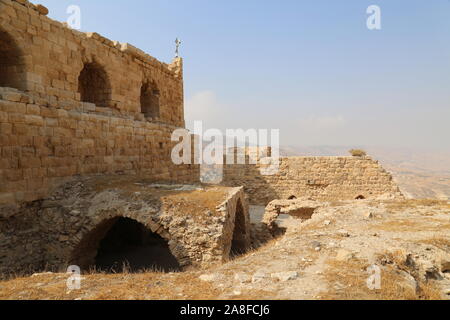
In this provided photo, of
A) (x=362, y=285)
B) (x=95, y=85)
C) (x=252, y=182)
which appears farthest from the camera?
(x=252, y=182)

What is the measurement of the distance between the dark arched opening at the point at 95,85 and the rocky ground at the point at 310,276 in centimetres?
690

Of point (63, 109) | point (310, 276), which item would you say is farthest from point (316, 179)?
point (310, 276)

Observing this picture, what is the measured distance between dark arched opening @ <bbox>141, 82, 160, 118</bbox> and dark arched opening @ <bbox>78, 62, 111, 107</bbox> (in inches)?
116

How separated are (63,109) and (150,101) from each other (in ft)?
19.4

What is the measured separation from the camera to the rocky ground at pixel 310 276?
12.4ft

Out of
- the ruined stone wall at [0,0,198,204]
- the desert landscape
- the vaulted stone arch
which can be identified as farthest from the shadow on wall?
the ruined stone wall at [0,0,198,204]

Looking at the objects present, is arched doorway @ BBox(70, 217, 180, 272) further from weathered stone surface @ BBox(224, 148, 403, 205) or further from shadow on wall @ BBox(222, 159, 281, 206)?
weathered stone surface @ BBox(224, 148, 403, 205)

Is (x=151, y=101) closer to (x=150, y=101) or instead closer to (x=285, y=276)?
(x=150, y=101)

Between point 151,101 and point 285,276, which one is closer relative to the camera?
point 285,276

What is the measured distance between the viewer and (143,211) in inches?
286

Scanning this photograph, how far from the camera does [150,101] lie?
545 inches

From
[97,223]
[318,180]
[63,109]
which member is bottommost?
[97,223]

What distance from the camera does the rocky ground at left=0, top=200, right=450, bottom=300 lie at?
378 cm
